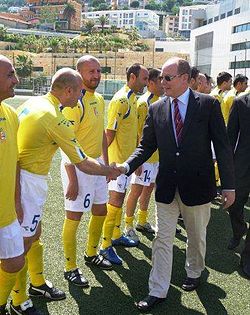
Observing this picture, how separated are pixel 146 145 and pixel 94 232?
120 centimetres

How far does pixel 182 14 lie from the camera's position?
16962cm

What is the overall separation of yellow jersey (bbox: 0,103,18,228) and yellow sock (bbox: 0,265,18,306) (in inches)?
16.8

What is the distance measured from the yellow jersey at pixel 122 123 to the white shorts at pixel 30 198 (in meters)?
1.79

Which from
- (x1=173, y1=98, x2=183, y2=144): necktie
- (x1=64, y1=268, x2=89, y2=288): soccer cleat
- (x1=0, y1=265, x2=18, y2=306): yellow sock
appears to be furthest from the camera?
(x1=64, y1=268, x2=89, y2=288): soccer cleat

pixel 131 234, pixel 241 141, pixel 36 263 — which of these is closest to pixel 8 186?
pixel 36 263

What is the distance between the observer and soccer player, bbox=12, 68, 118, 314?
11.3 ft

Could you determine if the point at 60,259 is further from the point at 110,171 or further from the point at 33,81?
the point at 33,81

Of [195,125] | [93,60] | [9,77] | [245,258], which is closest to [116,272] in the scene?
[245,258]

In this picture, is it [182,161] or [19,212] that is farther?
[182,161]

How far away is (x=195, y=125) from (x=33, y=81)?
4694 centimetres

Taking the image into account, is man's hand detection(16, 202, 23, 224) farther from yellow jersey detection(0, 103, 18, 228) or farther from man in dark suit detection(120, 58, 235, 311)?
man in dark suit detection(120, 58, 235, 311)

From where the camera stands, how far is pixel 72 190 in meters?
4.29

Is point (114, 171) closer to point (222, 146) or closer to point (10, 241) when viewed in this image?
point (222, 146)

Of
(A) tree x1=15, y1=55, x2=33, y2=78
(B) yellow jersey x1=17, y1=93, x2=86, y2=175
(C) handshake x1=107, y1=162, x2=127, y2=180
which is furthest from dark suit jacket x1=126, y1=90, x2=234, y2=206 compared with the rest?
(A) tree x1=15, y1=55, x2=33, y2=78
